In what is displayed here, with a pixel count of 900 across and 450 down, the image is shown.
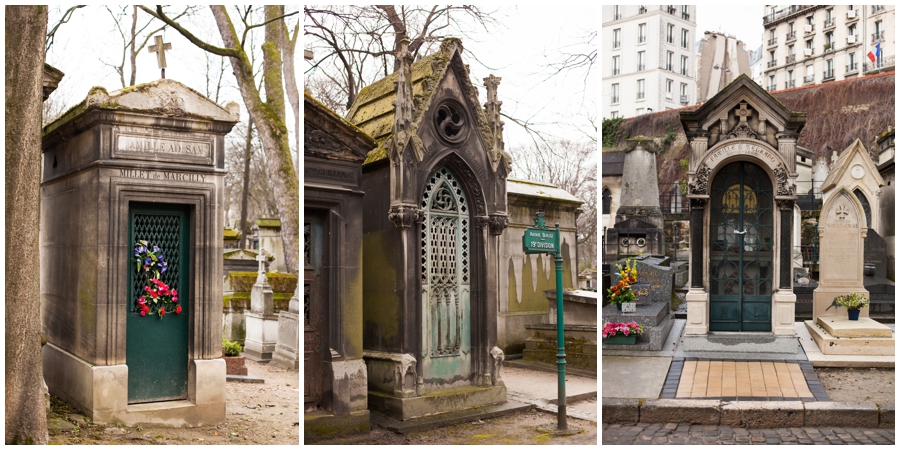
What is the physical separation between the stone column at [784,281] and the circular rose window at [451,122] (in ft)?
17.3

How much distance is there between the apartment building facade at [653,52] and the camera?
39.7 metres

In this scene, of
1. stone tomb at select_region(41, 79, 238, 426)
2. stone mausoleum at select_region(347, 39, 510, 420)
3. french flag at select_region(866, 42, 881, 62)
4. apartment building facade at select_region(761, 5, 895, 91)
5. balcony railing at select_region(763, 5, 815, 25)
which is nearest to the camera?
stone tomb at select_region(41, 79, 238, 426)

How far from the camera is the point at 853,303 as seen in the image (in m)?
11.1

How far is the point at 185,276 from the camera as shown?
7121mm

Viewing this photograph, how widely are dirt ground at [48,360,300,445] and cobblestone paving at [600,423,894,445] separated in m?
2.99

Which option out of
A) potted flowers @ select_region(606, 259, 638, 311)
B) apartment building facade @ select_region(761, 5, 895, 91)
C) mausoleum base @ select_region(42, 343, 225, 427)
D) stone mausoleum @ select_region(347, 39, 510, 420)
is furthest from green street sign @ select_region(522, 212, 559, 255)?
apartment building facade @ select_region(761, 5, 895, 91)

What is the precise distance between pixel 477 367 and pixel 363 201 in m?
2.03

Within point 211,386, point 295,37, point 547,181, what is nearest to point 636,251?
point 547,181

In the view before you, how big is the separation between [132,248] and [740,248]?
8.04m

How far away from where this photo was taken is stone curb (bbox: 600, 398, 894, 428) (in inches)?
269

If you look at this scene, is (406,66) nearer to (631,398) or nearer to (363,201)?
(363,201)

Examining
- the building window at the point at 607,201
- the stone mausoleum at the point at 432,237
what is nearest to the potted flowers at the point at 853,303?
the stone mausoleum at the point at 432,237

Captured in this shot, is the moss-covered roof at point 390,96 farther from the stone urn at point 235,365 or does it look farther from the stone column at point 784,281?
the stone column at point 784,281

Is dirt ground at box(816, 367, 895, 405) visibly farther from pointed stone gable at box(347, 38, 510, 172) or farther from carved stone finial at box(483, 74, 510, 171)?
pointed stone gable at box(347, 38, 510, 172)
